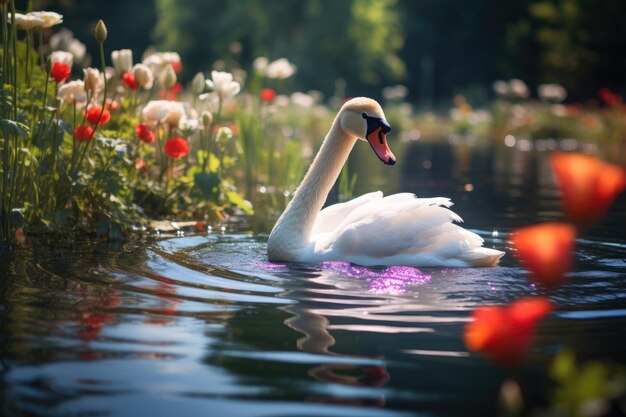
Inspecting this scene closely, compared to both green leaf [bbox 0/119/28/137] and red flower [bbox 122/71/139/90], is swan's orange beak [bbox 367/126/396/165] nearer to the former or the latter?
red flower [bbox 122/71/139/90]

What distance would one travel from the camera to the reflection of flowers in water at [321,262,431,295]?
5957mm

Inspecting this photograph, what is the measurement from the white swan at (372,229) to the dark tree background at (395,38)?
32203 millimetres

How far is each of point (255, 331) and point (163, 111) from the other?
3.49 metres

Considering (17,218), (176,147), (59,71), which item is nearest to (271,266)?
(17,218)

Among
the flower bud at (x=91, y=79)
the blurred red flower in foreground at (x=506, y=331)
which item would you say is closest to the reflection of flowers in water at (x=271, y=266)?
the flower bud at (x=91, y=79)

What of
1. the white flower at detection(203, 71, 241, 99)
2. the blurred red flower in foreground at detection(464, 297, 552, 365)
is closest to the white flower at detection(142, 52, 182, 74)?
the white flower at detection(203, 71, 241, 99)

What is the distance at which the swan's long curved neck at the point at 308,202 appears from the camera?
6.83 m

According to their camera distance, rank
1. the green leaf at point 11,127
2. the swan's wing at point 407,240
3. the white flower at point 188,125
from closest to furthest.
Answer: the green leaf at point 11,127 → the swan's wing at point 407,240 → the white flower at point 188,125

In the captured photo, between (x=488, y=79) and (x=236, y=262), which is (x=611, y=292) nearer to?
(x=236, y=262)

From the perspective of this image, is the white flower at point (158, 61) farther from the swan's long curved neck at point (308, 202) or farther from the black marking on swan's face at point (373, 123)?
the black marking on swan's face at point (373, 123)

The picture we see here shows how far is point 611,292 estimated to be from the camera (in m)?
5.97

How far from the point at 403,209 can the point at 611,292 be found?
1.46 m

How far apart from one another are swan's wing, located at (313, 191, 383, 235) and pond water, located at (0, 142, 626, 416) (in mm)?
461

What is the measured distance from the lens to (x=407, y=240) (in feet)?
21.9
